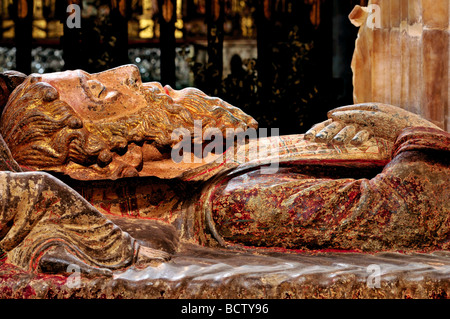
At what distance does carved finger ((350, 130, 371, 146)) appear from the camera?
95.3 inches

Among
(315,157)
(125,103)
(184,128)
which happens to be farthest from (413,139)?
(125,103)

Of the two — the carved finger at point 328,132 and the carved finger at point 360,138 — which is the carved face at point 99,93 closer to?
the carved finger at point 328,132

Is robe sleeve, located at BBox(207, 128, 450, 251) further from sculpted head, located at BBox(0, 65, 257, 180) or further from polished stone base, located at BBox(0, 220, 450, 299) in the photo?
sculpted head, located at BBox(0, 65, 257, 180)

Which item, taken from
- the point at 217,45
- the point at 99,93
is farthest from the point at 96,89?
the point at 217,45

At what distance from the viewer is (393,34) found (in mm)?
3084

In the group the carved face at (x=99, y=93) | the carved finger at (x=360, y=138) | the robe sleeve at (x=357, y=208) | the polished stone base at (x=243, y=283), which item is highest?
the carved face at (x=99, y=93)

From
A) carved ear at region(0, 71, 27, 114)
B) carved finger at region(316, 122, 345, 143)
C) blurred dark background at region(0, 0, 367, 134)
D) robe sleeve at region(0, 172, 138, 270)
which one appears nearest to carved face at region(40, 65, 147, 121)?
carved ear at region(0, 71, 27, 114)

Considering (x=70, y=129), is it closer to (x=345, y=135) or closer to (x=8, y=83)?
(x=8, y=83)

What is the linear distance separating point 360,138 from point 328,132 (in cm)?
13

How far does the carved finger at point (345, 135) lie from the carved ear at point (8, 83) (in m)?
1.33

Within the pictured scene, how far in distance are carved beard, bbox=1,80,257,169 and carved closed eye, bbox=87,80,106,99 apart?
12 centimetres

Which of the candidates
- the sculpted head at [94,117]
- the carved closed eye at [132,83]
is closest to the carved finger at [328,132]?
the sculpted head at [94,117]

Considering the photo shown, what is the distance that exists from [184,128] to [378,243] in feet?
2.94

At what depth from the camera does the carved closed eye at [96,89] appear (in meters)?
2.51
